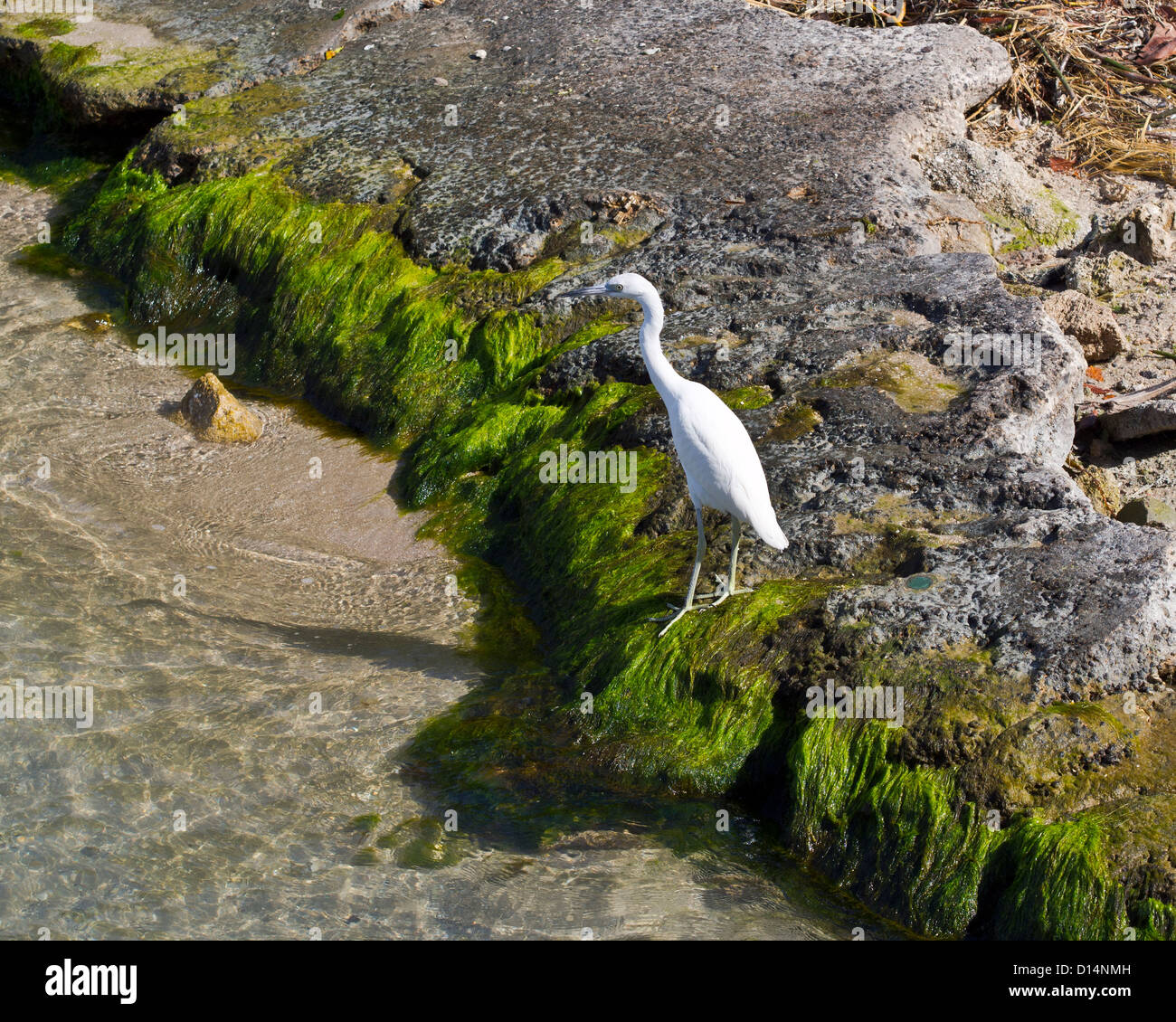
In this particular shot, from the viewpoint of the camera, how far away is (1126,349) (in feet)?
23.7

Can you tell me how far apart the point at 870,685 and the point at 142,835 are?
2783 mm

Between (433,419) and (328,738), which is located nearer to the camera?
(328,738)

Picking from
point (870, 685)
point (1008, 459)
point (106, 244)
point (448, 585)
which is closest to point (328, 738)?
point (448, 585)

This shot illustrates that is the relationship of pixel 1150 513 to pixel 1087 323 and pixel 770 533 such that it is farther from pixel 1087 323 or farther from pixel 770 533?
pixel 770 533

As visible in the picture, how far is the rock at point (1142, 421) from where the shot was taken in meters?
6.25

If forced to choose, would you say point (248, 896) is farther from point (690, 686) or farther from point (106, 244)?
point (106, 244)

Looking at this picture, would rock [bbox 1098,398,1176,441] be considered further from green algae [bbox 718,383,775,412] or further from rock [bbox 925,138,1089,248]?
rock [bbox 925,138,1089,248]
